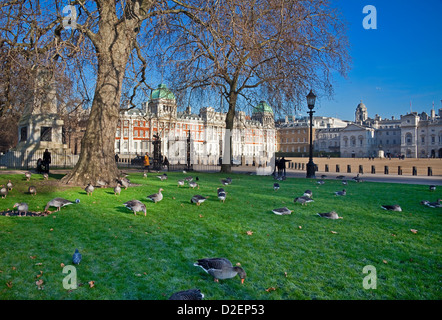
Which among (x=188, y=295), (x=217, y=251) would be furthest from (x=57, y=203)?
(x=188, y=295)

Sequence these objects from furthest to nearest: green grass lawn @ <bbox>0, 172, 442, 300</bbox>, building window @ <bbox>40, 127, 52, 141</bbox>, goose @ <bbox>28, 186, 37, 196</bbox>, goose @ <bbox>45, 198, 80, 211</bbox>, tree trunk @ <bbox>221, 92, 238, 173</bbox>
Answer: building window @ <bbox>40, 127, 52, 141</bbox>, tree trunk @ <bbox>221, 92, 238, 173</bbox>, goose @ <bbox>28, 186, 37, 196</bbox>, goose @ <bbox>45, 198, 80, 211</bbox>, green grass lawn @ <bbox>0, 172, 442, 300</bbox>

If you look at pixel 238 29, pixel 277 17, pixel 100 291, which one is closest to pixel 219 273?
pixel 100 291

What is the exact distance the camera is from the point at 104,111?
11289mm

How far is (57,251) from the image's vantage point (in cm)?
466

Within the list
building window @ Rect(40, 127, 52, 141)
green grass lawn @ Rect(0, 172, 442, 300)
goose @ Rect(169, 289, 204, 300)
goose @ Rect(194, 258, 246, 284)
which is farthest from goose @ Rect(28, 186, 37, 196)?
building window @ Rect(40, 127, 52, 141)

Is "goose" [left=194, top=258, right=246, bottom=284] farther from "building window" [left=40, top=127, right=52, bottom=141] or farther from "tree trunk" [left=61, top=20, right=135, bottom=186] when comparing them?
"building window" [left=40, top=127, right=52, bottom=141]

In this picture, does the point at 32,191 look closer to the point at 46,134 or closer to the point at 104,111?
the point at 104,111

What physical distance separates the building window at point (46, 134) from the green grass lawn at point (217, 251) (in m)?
15.3

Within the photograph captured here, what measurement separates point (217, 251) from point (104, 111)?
808 centimetres

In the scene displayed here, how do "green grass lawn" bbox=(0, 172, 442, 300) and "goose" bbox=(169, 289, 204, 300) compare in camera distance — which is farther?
"green grass lawn" bbox=(0, 172, 442, 300)

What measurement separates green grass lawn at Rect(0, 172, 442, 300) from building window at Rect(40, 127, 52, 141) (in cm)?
1525

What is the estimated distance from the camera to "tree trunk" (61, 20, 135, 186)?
11102 millimetres

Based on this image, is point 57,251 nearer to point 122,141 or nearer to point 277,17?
point 277,17

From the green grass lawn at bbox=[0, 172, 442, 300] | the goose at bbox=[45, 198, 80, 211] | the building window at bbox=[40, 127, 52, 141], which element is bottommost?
the green grass lawn at bbox=[0, 172, 442, 300]
